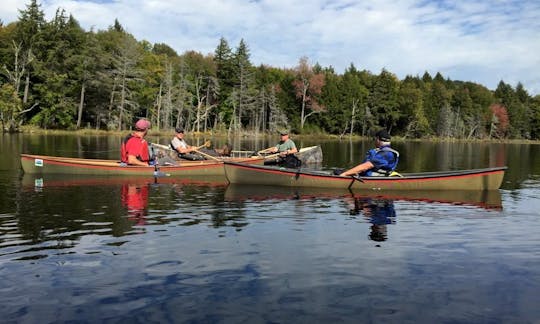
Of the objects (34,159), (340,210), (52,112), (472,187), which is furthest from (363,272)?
(52,112)

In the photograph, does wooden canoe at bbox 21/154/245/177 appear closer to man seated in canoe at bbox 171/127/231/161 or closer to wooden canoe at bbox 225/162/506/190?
man seated in canoe at bbox 171/127/231/161

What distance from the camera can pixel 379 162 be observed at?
1343cm

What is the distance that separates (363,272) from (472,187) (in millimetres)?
9318

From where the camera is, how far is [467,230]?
9.05 meters

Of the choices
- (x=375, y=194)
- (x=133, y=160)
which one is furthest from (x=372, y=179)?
(x=133, y=160)

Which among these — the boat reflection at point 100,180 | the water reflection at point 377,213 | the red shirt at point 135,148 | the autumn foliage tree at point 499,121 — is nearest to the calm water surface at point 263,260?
the water reflection at point 377,213

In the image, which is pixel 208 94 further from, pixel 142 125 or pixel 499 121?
pixel 499 121

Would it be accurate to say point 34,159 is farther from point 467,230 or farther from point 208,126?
point 208,126

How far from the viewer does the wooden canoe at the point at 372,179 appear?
13.6 metres

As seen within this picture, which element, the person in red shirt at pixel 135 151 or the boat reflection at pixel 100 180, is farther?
the person in red shirt at pixel 135 151

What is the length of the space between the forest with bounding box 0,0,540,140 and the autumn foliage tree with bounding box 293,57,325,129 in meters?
0.19

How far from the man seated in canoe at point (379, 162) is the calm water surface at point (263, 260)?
5.00 feet

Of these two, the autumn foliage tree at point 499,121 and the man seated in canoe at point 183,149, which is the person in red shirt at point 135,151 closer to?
the man seated in canoe at point 183,149

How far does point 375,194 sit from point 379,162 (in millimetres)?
956
